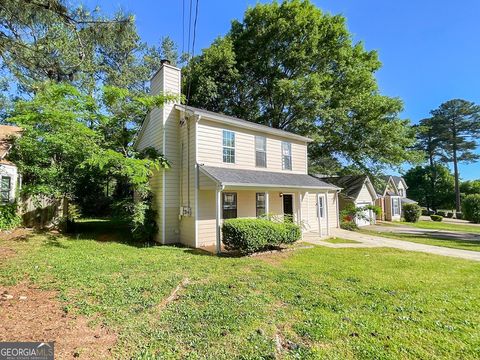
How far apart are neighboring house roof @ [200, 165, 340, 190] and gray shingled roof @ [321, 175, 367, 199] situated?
936 centimetres

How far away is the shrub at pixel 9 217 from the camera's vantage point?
1031 cm

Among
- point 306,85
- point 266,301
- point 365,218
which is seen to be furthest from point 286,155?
point 365,218

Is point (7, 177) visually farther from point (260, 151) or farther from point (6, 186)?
point (260, 151)

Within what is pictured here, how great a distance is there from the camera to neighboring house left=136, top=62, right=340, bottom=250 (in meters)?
10.6

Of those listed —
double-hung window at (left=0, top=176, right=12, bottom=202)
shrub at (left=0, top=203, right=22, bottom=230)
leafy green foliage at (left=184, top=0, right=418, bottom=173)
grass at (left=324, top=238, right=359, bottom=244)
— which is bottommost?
grass at (left=324, top=238, right=359, bottom=244)

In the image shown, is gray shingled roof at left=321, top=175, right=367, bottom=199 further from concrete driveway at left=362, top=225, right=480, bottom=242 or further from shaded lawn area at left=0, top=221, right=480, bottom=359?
shaded lawn area at left=0, top=221, right=480, bottom=359

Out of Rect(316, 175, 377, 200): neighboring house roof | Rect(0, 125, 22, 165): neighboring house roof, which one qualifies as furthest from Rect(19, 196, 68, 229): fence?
Rect(316, 175, 377, 200): neighboring house roof

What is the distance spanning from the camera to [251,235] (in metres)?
8.77

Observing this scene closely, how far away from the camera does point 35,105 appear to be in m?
9.79

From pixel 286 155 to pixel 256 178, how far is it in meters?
3.85

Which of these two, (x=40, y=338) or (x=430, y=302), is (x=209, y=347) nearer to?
(x=40, y=338)

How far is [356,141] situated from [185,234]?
53.0 feet

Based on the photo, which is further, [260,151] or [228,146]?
[260,151]

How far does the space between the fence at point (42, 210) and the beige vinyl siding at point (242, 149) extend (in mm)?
7609
